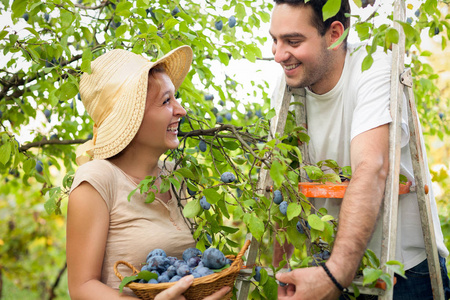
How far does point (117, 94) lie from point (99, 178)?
347 mm

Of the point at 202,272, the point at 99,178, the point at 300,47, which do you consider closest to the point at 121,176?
the point at 99,178

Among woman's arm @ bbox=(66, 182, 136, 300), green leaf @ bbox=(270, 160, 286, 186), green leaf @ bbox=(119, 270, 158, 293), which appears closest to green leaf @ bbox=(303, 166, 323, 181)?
green leaf @ bbox=(270, 160, 286, 186)

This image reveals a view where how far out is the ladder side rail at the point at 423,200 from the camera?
161cm

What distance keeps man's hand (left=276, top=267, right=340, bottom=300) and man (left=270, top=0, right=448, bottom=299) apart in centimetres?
6

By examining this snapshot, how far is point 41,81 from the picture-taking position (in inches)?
98.5

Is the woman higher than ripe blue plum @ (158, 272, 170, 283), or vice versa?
the woman

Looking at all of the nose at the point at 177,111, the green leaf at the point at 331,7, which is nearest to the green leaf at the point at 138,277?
the nose at the point at 177,111

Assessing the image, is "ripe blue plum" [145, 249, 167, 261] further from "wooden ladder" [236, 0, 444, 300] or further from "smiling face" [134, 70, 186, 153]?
"smiling face" [134, 70, 186, 153]

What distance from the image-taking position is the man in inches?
55.5

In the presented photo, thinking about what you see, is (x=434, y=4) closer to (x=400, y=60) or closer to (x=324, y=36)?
(x=400, y=60)

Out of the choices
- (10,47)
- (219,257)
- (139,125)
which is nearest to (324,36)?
(139,125)

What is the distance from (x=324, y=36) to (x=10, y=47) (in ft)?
4.09

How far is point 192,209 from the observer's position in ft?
4.72

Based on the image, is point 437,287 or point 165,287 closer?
point 165,287
